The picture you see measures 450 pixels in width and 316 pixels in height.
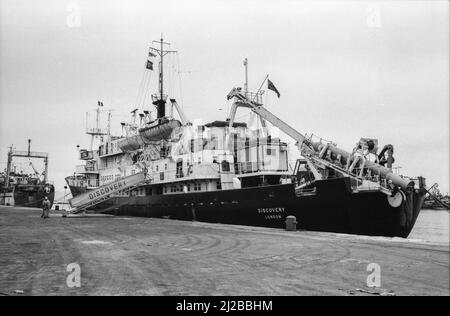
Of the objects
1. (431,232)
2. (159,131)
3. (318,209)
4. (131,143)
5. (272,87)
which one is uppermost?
(272,87)

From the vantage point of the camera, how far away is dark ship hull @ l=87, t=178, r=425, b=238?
65.0ft

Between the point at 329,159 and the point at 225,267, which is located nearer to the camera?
the point at 225,267

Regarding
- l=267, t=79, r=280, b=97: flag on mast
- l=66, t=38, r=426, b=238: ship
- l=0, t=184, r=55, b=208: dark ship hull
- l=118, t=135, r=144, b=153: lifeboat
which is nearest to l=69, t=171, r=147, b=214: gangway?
l=66, t=38, r=426, b=238: ship

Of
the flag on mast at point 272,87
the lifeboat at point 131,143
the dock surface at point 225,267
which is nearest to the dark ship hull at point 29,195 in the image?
the lifeboat at point 131,143

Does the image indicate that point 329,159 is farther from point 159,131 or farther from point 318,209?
point 159,131

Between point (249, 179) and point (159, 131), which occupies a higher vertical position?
point (159, 131)

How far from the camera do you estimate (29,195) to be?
236ft

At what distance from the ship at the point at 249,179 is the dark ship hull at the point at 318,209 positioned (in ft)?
0.17

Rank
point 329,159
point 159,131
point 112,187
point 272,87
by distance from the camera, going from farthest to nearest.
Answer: point 159,131, point 112,187, point 272,87, point 329,159

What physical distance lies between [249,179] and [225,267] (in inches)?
705

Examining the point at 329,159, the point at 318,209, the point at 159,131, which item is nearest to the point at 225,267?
the point at 318,209

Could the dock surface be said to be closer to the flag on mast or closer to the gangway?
the flag on mast
